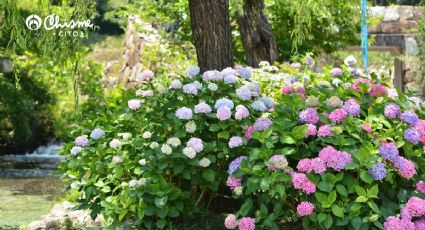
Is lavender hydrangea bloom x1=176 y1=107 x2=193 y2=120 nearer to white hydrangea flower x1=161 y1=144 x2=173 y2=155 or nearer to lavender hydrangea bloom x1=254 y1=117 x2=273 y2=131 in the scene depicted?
white hydrangea flower x1=161 y1=144 x2=173 y2=155

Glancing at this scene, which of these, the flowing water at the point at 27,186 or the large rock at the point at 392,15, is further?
the large rock at the point at 392,15

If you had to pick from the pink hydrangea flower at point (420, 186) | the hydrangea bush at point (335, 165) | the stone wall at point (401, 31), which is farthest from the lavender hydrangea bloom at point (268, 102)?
the stone wall at point (401, 31)

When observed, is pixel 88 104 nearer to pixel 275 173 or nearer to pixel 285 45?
pixel 285 45

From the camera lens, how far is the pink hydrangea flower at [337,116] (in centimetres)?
421

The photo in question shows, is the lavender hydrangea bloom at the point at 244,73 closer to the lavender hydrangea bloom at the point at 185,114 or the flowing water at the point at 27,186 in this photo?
the lavender hydrangea bloom at the point at 185,114

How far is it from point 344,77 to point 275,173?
4.51 ft

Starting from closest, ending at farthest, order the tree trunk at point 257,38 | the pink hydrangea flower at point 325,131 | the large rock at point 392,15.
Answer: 1. the pink hydrangea flower at point 325,131
2. the tree trunk at point 257,38
3. the large rock at point 392,15

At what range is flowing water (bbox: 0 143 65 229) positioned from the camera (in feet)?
23.4

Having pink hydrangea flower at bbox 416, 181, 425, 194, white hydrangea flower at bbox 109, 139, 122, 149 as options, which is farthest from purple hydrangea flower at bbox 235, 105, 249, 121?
pink hydrangea flower at bbox 416, 181, 425, 194

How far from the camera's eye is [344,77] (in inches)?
201

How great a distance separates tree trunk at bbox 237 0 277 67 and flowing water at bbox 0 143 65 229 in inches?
108

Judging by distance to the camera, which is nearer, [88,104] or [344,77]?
[344,77]

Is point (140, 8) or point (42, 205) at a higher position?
point (140, 8)

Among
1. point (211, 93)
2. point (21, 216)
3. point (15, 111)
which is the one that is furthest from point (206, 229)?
point (15, 111)
